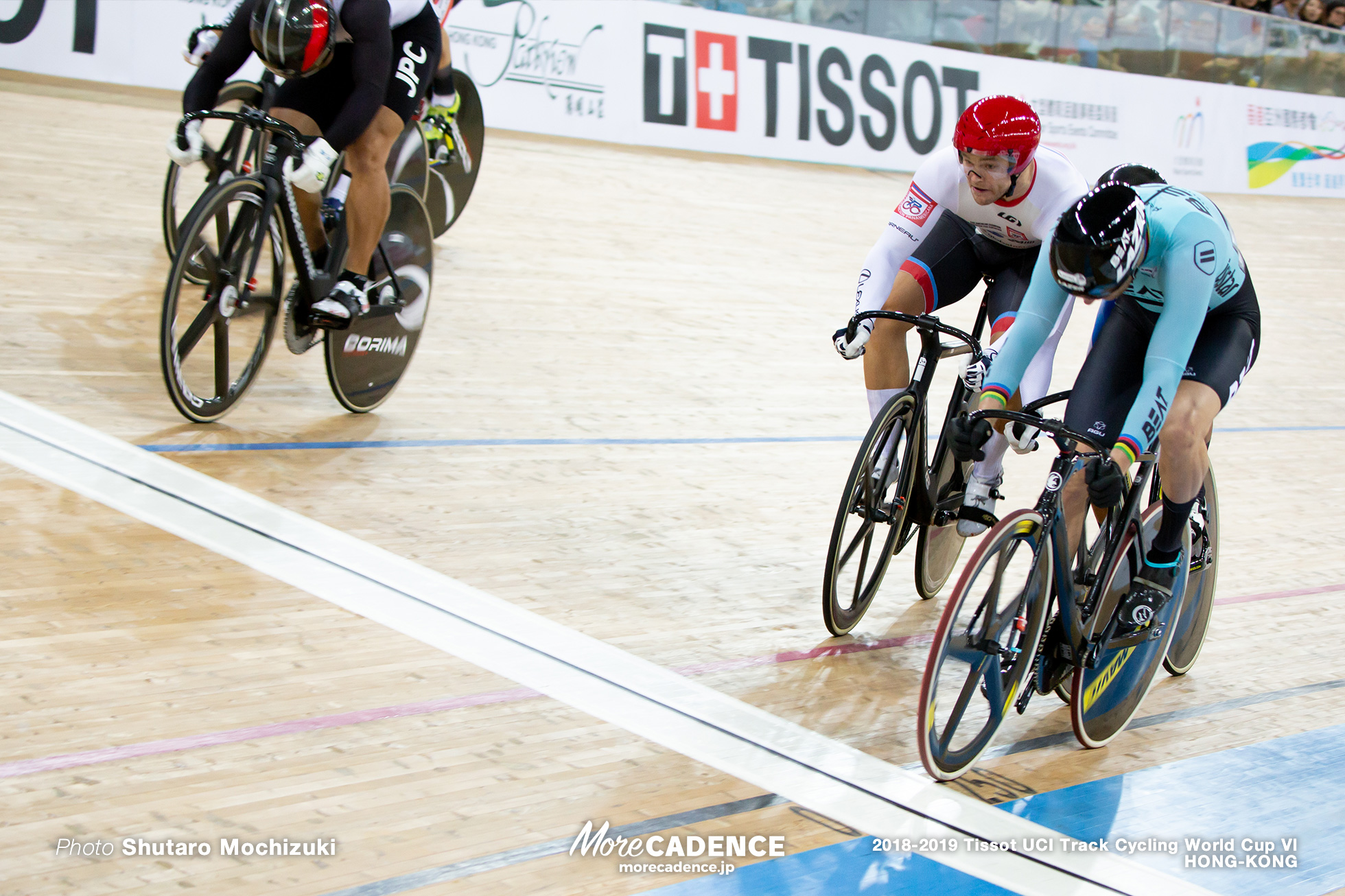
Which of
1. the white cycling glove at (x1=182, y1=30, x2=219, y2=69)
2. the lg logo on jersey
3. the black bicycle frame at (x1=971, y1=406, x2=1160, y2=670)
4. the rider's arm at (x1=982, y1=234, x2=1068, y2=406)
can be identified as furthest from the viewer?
the lg logo on jersey

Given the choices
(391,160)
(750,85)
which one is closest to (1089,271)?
(391,160)

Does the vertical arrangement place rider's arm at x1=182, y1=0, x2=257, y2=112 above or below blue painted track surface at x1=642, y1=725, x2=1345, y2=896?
above

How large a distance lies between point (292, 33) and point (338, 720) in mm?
2022

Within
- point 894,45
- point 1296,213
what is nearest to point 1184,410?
point 894,45

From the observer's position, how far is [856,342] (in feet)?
9.91

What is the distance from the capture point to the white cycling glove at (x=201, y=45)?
3646mm

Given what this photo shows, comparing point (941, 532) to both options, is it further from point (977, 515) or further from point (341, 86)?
point (341, 86)

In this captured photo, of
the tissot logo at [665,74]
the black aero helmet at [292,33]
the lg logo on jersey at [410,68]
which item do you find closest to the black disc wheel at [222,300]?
the black aero helmet at [292,33]

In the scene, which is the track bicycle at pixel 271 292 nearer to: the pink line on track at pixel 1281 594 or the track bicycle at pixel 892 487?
the track bicycle at pixel 892 487

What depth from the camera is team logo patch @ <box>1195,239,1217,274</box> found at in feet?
7.91

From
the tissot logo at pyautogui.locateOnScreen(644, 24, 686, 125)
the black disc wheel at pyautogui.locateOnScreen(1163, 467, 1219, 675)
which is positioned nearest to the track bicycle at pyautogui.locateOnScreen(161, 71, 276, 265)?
the black disc wheel at pyautogui.locateOnScreen(1163, 467, 1219, 675)

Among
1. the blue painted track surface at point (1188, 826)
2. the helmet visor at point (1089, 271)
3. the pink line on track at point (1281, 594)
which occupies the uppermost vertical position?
the helmet visor at point (1089, 271)

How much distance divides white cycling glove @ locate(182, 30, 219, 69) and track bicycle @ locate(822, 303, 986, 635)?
2169 millimetres

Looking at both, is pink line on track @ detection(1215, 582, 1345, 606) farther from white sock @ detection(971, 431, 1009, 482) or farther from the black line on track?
the black line on track
